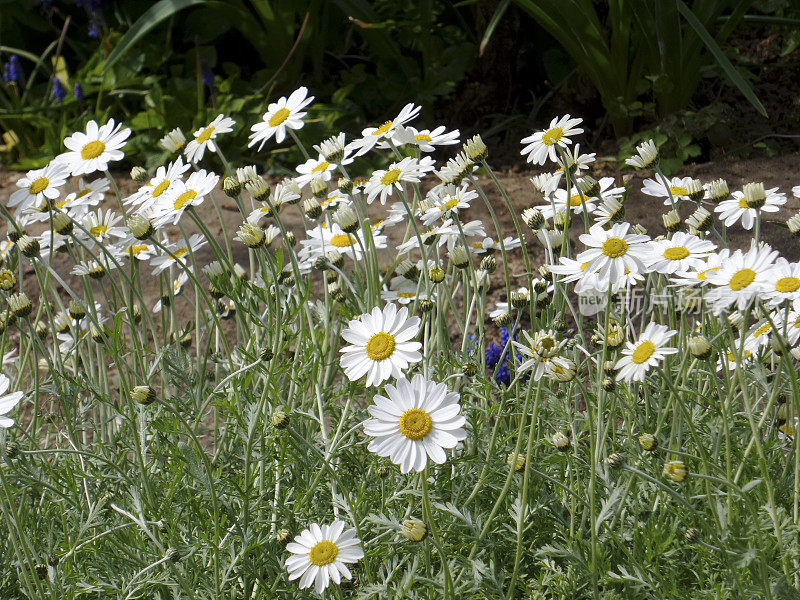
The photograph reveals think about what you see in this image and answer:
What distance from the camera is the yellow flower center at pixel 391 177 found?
139 centimetres

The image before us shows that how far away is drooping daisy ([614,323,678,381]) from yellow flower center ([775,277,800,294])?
0.14 m

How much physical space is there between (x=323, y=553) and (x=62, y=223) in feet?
2.60

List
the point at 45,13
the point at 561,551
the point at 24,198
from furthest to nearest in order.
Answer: the point at 45,13 < the point at 24,198 < the point at 561,551

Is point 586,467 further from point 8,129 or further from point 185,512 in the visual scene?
point 8,129

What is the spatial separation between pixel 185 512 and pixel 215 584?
241 mm

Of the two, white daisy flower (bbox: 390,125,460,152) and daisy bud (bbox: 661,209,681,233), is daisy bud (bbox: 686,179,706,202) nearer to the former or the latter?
daisy bud (bbox: 661,209,681,233)

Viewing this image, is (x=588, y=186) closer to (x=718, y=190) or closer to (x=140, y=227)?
(x=718, y=190)

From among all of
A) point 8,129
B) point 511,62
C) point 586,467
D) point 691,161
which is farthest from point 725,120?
point 8,129

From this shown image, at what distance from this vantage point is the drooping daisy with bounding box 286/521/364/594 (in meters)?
1.04

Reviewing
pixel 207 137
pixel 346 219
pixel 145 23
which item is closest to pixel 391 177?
pixel 346 219

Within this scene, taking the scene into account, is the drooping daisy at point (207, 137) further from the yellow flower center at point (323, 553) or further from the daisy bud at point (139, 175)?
the yellow flower center at point (323, 553)

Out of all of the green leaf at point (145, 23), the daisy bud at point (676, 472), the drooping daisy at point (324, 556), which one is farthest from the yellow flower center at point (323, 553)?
the green leaf at point (145, 23)

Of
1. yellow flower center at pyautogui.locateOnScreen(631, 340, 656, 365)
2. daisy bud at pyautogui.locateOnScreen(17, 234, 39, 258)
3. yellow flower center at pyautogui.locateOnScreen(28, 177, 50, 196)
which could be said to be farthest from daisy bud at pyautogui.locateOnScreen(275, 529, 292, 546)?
yellow flower center at pyautogui.locateOnScreen(28, 177, 50, 196)

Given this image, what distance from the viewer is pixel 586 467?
4.09 feet
